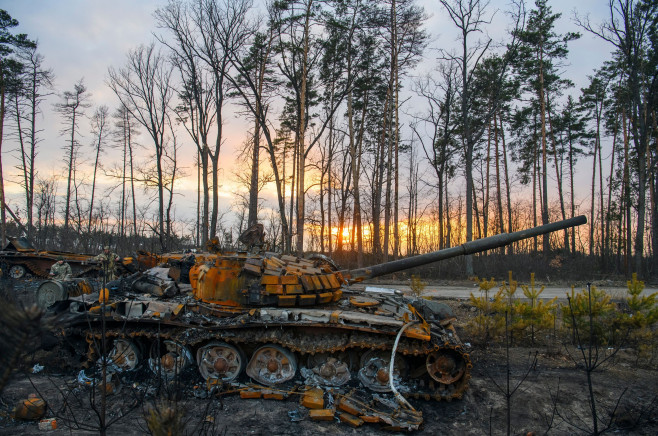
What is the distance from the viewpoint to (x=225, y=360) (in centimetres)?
670

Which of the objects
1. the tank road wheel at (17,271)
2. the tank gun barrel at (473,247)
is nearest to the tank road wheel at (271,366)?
the tank gun barrel at (473,247)

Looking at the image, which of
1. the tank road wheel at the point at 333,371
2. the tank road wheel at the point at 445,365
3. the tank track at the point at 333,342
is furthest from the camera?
the tank road wheel at the point at 333,371

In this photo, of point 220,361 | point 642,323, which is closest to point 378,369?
point 220,361

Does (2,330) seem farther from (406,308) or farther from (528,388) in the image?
(528,388)

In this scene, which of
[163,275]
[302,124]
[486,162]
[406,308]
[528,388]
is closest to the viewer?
[528,388]

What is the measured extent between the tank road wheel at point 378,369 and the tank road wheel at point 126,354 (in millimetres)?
3844

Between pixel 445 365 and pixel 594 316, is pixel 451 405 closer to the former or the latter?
pixel 445 365

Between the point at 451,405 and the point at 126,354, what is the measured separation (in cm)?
535

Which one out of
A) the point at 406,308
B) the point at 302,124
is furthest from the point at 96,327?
the point at 302,124

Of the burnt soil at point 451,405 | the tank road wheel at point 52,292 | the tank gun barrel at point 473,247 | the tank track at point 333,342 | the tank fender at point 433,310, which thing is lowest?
the burnt soil at point 451,405

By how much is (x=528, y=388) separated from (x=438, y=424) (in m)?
1.89

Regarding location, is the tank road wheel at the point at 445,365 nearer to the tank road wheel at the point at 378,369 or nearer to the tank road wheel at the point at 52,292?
the tank road wheel at the point at 378,369

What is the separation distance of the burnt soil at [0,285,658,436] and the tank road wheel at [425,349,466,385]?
0.37 metres

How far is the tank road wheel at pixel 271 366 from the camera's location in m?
6.52
